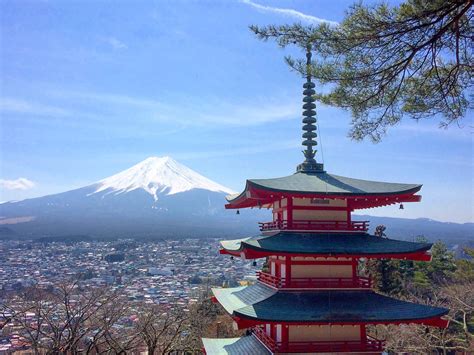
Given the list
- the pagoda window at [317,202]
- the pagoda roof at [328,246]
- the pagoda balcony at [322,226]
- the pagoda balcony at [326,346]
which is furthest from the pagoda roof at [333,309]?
the pagoda window at [317,202]

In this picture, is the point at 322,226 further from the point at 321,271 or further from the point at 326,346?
the point at 326,346

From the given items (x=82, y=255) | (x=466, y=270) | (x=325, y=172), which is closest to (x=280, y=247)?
(x=325, y=172)

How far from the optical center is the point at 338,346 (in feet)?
38.7

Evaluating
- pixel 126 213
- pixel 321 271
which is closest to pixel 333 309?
pixel 321 271

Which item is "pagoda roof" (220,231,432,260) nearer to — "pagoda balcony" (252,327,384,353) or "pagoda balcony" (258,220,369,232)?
"pagoda balcony" (258,220,369,232)

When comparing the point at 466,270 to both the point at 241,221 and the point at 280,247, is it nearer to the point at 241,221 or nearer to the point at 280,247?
the point at 280,247

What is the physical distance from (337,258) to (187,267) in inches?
2610

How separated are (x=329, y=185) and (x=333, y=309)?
356 centimetres

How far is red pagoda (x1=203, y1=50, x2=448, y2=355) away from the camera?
11.5 meters

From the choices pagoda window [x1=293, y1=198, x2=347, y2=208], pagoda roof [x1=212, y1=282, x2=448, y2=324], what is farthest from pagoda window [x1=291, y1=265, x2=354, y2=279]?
pagoda window [x1=293, y1=198, x2=347, y2=208]

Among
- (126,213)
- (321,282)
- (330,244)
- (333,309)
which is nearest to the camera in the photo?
(333,309)

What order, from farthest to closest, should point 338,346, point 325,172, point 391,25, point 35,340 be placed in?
point 35,340, point 325,172, point 338,346, point 391,25

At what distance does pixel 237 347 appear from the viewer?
14297 millimetres

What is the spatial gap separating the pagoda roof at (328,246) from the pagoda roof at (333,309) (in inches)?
49.8
